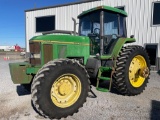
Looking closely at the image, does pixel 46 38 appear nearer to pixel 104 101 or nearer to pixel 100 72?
pixel 100 72

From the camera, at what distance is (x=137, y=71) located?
6.04 m

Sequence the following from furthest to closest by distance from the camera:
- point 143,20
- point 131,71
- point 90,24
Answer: point 143,20, point 90,24, point 131,71

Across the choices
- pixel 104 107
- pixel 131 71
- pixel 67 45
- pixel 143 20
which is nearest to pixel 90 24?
pixel 67 45

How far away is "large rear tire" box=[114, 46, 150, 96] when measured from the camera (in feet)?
17.8

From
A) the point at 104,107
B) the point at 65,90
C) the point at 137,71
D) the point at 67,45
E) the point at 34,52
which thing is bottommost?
the point at 104,107

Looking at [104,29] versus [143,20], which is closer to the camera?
[104,29]

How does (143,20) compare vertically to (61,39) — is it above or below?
above

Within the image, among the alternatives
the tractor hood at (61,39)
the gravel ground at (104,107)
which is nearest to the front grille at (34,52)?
the tractor hood at (61,39)

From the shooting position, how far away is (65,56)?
517 cm

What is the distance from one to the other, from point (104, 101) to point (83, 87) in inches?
38.0

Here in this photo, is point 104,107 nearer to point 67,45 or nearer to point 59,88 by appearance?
point 59,88

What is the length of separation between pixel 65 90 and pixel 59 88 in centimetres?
15

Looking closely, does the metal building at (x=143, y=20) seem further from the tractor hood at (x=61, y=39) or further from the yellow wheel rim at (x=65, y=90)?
the yellow wheel rim at (x=65, y=90)

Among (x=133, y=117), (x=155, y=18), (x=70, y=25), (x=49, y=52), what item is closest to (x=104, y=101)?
(x=133, y=117)
